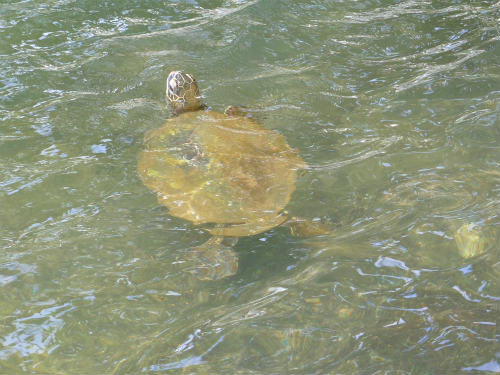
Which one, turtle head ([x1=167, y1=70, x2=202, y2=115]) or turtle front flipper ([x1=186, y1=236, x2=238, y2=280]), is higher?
turtle head ([x1=167, y1=70, x2=202, y2=115])

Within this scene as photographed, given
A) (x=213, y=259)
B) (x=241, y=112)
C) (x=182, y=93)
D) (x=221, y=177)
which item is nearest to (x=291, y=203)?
(x=221, y=177)

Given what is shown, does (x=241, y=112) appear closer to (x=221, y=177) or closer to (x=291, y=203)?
(x=221, y=177)

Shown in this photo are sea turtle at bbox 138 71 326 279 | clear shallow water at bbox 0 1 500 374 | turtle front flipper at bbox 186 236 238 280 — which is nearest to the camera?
clear shallow water at bbox 0 1 500 374

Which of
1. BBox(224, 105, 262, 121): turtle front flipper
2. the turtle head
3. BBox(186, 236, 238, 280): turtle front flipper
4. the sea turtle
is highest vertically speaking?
the turtle head

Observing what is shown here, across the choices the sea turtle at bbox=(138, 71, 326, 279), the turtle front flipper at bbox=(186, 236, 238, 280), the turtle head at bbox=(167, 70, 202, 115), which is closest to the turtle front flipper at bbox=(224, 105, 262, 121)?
the sea turtle at bbox=(138, 71, 326, 279)

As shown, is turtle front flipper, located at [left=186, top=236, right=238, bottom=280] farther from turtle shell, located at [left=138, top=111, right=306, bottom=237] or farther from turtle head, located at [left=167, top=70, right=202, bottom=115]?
turtle head, located at [left=167, top=70, right=202, bottom=115]

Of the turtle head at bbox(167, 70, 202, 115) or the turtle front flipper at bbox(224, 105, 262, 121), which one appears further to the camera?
the turtle head at bbox(167, 70, 202, 115)

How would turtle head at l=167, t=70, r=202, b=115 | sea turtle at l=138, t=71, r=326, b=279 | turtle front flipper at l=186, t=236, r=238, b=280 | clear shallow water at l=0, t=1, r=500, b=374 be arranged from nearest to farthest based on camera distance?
1. clear shallow water at l=0, t=1, r=500, b=374
2. turtle front flipper at l=186, t=236, r=238, b=280
3. sea turtle at l=138, t=71, r=326, b=279
4. turtle head at l=167, t=70, r=202, b=115

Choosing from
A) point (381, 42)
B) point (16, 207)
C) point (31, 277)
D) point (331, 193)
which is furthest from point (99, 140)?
point (381, 42)

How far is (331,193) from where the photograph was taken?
3455 mm

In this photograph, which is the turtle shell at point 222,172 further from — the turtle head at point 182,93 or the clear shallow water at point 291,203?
the turtle head at point 182,93

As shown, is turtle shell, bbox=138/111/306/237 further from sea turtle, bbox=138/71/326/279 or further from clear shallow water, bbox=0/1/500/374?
clear shallow water, bbox=0/1/500/374

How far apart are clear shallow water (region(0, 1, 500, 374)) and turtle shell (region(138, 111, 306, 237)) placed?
0.13 m

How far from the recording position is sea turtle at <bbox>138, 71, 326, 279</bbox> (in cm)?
312
